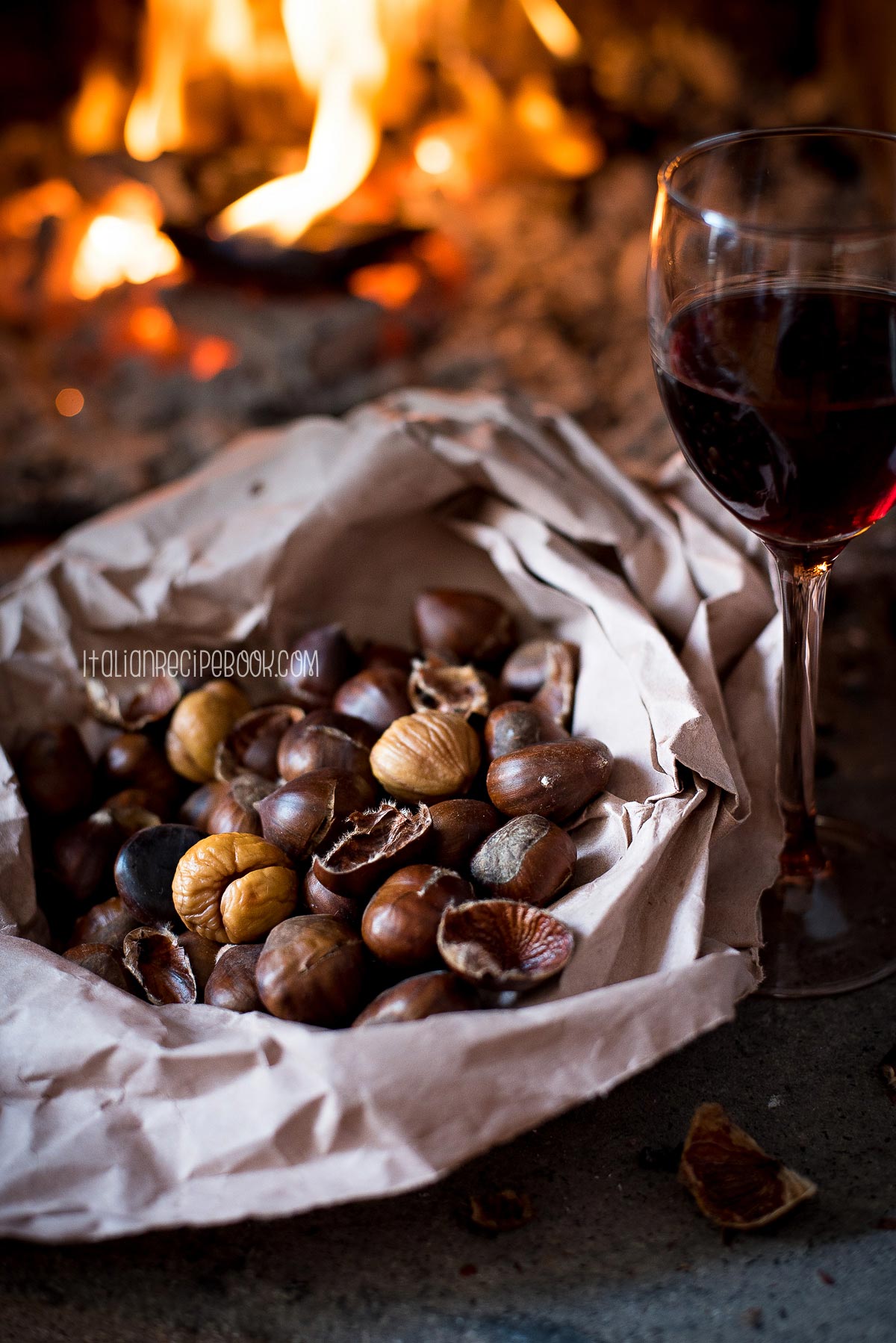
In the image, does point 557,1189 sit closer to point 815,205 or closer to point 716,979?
point 716,979

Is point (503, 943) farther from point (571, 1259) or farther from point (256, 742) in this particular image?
point (256, 742)

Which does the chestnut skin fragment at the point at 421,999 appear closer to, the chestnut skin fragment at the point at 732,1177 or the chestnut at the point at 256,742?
the chestnut skin fragment at the point at 732,1177

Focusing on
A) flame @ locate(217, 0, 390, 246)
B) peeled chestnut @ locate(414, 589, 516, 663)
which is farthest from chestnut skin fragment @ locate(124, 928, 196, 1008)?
flame @ locate(217, 0, 390, 246)

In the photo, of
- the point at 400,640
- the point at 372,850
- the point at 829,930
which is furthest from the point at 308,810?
the point at 829,930

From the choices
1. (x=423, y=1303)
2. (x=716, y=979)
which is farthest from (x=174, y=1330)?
(x=716, y=979)

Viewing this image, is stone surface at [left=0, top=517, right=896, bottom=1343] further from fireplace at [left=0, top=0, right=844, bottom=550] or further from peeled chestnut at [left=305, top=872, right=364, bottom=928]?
fireplace at [left=0, top=0, right=844, bottom=550]

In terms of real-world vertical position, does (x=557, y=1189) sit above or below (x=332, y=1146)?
below

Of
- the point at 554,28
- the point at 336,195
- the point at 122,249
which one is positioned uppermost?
the point at 554,28
